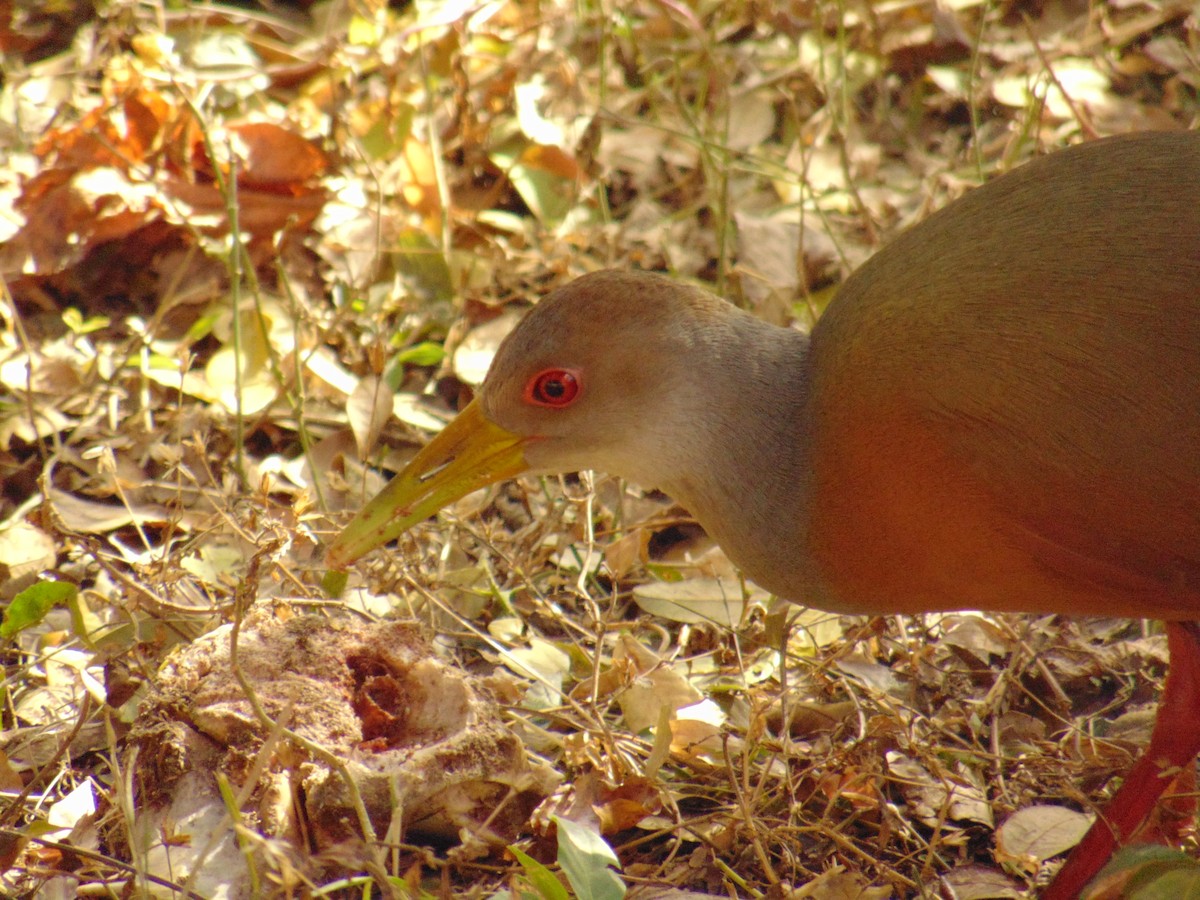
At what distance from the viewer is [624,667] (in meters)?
3.29

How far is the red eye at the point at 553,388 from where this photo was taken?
3086 mm

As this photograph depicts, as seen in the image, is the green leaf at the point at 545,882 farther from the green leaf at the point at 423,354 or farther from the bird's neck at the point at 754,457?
the green leaf at the point at 423,354

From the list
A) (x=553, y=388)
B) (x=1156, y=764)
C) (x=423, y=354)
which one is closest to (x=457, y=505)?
(x=423, y=354)

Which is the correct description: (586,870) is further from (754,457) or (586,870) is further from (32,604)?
(32,604)

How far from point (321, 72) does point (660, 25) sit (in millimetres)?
1400

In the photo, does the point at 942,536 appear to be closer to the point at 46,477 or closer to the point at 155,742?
the point at 155,742

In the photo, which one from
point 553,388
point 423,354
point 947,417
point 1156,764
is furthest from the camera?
point 423,354

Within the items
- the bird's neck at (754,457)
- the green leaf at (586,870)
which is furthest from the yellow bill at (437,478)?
the green leaf at (586,870)

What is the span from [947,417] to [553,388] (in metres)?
0.89

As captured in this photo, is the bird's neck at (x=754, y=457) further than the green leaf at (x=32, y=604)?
No

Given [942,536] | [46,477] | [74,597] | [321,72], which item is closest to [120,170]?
[321,72]

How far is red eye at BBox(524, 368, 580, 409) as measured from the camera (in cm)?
309

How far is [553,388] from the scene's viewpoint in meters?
3.10

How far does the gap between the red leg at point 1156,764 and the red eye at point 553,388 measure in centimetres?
144
